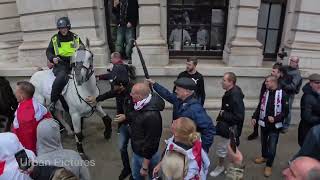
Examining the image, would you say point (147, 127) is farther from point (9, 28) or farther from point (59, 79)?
point (9, 28)

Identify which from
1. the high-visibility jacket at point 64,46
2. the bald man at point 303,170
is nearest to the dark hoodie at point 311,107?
the bald man at point 303,170

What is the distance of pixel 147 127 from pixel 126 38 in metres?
4.09

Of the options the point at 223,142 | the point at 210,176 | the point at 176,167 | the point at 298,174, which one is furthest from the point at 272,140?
the point at 298,174

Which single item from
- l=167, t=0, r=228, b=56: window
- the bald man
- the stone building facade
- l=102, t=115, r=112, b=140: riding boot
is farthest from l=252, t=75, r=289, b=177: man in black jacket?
l=167, t=0, r=228, b=56: window

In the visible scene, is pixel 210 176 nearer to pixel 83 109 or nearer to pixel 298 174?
pixel 83 109

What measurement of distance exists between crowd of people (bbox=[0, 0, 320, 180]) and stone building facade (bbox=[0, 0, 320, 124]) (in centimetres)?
128

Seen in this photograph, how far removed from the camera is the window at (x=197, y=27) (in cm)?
757

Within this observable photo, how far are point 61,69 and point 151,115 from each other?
271 centimetres

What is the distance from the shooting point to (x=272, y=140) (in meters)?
5.14

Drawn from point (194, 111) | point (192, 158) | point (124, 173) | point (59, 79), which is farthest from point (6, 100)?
point (192, 158)

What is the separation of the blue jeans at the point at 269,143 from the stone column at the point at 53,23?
3943 mm

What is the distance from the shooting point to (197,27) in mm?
7789

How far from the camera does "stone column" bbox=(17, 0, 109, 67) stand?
736 cm

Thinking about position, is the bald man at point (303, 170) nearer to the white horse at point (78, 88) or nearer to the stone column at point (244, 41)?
the white horse at point (78, 88)
